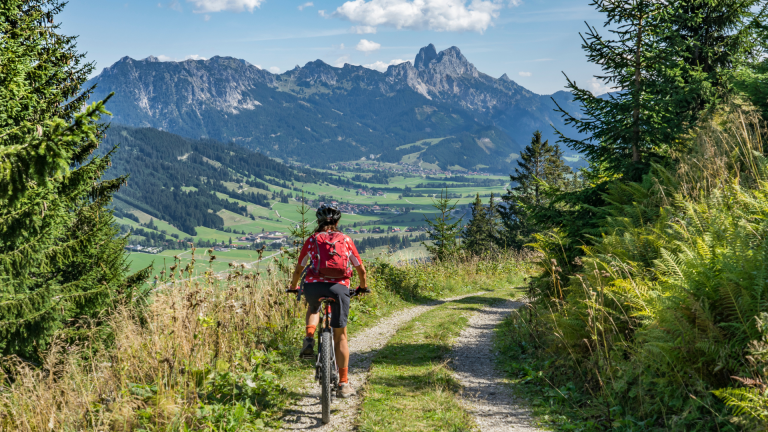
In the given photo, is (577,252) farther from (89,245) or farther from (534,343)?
(89,245)

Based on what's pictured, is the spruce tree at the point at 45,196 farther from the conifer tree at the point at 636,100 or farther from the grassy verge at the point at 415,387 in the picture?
the conifer tree at the point at 636,100

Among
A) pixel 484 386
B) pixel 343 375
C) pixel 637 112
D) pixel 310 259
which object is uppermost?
pixel 637 112

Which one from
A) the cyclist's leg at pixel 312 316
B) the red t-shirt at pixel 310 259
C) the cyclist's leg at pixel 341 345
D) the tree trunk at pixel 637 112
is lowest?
the cyclist's leg at pixel 341 345

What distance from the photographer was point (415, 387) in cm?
615

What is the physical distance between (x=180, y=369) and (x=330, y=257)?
2174mm

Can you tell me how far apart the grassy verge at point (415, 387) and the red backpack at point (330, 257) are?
1729 mm

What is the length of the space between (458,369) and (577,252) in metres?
3.41

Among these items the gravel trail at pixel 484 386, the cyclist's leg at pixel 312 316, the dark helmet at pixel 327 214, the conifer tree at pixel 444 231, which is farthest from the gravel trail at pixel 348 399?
the conifer tree at pixel 444 231

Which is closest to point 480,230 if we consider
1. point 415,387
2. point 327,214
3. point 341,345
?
Answer: point 415,387

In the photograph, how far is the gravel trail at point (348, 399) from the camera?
5.04 metres

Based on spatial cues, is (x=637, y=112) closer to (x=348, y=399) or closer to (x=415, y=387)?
(x=415, y=387)

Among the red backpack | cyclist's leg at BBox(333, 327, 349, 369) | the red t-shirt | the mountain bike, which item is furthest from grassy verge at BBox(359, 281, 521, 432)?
the red backpack

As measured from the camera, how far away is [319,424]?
5.05 m

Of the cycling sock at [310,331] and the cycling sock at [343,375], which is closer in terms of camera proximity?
the cycling sock at [310,331]
